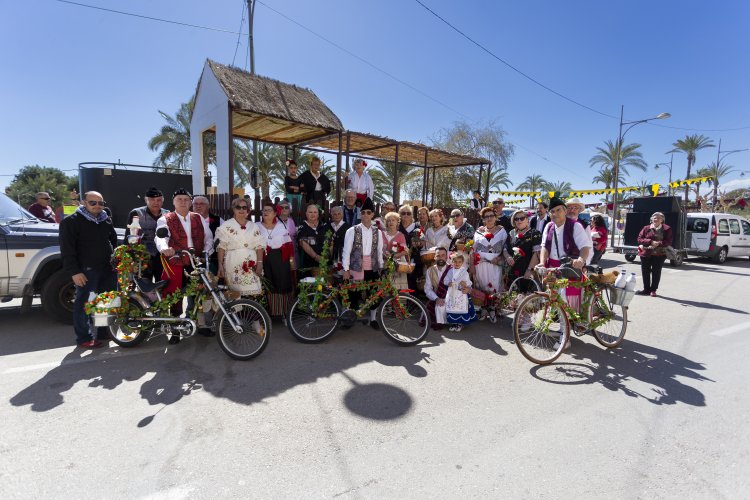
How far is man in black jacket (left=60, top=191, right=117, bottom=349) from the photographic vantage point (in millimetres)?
4535

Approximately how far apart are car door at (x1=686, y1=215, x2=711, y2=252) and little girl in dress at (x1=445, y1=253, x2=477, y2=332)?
13671mm

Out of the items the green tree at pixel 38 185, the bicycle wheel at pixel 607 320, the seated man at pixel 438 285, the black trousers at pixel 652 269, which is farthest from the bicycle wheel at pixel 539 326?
the green tree at pixel 38 185

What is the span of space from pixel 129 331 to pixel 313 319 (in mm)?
2249

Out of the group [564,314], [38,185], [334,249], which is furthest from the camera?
[38,185]

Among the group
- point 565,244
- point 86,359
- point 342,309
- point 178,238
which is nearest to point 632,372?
point 565,244

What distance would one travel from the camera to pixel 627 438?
3041 millimetres

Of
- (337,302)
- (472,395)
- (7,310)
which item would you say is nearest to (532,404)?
(472,395)

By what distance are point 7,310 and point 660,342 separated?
10.5 metres

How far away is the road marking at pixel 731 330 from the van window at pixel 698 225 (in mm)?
10225

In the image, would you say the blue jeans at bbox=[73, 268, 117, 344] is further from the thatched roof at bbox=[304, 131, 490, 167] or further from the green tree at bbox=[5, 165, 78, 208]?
the green tree at bbox=[5, 165, 78, 208]

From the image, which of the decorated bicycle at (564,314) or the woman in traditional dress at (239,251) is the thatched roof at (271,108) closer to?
the woman in traditional dress at (239,251)

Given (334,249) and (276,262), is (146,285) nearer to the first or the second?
(276,262)

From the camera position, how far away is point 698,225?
47.8ft

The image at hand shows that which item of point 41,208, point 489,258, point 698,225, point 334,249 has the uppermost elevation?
point 41,208
